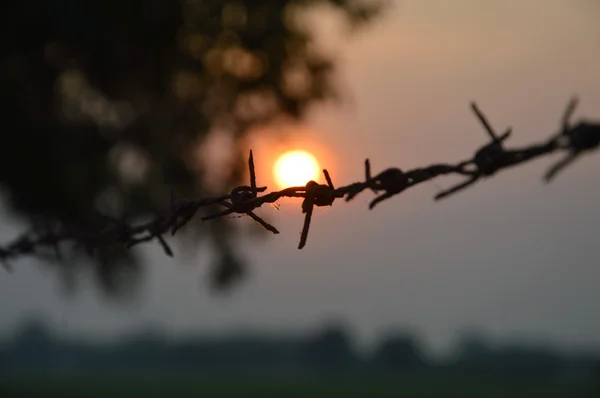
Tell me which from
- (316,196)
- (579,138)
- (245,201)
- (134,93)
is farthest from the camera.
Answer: (134,93)

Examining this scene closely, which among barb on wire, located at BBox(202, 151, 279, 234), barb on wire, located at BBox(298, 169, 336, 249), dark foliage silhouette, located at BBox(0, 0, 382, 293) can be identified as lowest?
barb on wire, located at BBox(298, 169, 336, 249)

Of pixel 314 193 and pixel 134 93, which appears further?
pixel 134 93

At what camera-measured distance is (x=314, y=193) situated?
2.83 m

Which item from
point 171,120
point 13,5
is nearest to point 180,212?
point 13,5

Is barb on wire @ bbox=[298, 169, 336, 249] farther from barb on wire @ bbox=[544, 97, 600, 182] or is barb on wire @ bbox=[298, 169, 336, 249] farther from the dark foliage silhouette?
the dark foliage silhouette

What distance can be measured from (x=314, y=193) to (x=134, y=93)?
11153 millimetres

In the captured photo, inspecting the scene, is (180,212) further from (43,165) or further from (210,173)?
(210,173)

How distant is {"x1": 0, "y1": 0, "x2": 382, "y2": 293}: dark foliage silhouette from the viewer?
471 inches

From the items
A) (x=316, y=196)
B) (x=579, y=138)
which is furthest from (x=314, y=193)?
(x=579, y=138)

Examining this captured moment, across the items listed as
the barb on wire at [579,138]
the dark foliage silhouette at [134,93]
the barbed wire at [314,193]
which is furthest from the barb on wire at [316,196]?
the dark foliage silhouette at [134,93]

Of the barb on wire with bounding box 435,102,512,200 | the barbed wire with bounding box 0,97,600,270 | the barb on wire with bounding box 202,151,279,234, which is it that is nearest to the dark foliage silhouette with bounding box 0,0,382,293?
the barbed wire with bounding box 0,97,600,270

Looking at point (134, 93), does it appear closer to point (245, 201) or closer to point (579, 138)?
point (245, 201)

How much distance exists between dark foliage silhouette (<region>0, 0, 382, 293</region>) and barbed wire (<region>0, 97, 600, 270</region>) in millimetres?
7181

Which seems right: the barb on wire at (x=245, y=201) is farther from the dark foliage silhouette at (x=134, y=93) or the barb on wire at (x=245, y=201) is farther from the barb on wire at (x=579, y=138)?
the dark foliage silhouette at (x=134, y=93)
